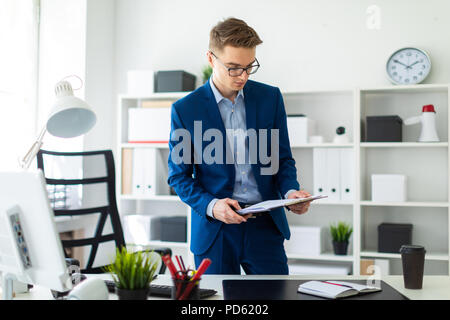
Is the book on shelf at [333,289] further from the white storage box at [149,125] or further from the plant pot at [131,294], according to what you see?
the white storage box at [149,125]

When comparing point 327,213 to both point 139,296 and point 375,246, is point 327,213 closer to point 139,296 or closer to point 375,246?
point 375,246

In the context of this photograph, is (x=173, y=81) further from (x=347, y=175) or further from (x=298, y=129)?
(x=347, y=175)

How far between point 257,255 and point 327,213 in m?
1.87

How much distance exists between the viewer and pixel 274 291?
133cm

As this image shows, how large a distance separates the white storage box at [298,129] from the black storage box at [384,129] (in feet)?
1.33

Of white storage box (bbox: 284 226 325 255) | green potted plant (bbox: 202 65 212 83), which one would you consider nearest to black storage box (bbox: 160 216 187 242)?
white storage box (bbox: 284 226 325 255)

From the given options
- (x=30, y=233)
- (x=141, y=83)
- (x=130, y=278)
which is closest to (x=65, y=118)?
(x=30, y=233)

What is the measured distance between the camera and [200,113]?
1.84 m

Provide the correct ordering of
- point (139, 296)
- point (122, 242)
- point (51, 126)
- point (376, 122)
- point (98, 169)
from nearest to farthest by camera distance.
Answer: point (139, 296)
point (51, 126)
point (122, 242)
point (376, 122)
point (98, 169)

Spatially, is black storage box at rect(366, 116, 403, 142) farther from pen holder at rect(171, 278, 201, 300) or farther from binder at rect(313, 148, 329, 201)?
pen holder at rect(171, 278, 201, 300)

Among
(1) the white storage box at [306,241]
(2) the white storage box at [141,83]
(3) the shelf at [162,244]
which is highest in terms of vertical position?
(2) the white storage box at [141,83]

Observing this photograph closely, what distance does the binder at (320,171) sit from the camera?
323cm

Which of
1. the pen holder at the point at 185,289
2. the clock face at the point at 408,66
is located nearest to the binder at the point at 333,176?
the clock face at the point at 408,66
